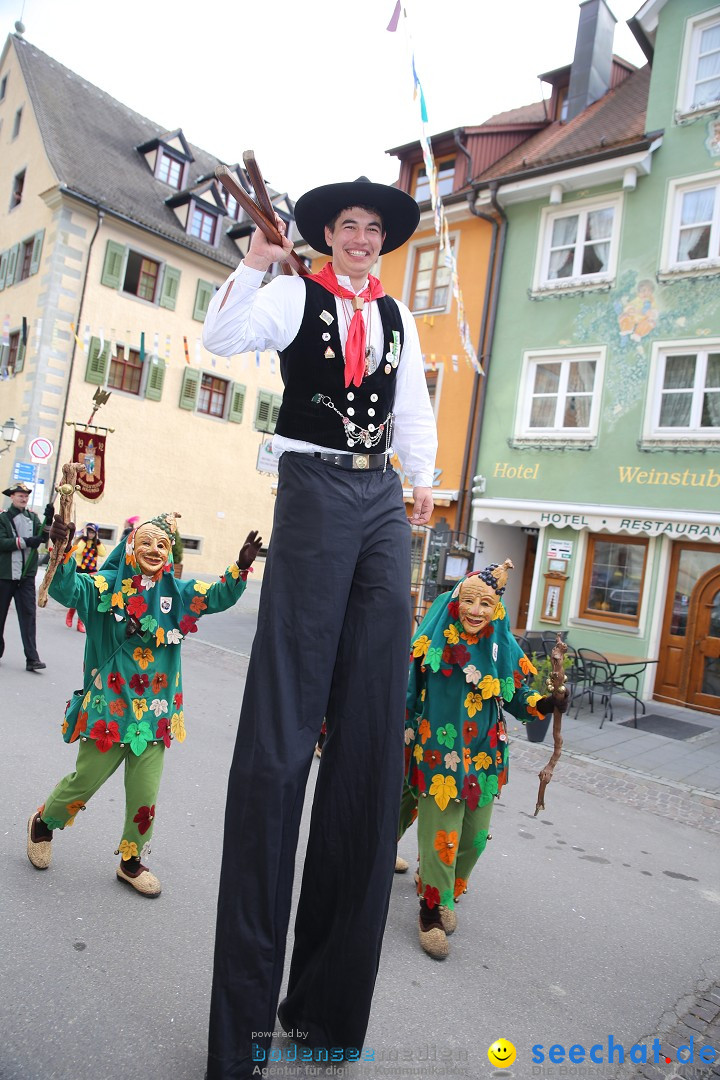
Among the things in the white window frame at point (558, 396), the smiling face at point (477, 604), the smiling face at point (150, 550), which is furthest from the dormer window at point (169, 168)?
the smiling face at point (477, 604)

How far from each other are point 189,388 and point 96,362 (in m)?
2.87

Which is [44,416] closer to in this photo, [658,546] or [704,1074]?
[658,546]

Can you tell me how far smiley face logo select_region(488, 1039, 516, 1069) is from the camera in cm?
240

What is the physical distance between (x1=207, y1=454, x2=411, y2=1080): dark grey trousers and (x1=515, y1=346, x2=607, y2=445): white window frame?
11.7 m

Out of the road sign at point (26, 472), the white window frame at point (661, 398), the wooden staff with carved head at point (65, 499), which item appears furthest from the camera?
the road sign at point (26, 472)

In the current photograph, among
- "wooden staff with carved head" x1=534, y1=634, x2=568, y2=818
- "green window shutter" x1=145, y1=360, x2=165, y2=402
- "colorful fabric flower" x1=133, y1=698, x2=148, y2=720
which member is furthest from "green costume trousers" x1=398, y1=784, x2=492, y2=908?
"green window shutter" x1=145, y1=360, x2=165, y2=402

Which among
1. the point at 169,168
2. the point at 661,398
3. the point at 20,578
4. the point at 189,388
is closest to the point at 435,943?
the point at 20,578

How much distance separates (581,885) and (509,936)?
96cm

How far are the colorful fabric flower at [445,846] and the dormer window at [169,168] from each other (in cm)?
2484

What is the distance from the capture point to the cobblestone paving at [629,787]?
20.6 feet

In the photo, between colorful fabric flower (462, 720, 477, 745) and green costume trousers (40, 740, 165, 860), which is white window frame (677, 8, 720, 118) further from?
green costume trousers (40, 740, 165, 860)

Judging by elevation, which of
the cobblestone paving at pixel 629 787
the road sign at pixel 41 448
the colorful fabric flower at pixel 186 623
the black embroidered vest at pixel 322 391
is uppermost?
the road sign at pixel 41 448

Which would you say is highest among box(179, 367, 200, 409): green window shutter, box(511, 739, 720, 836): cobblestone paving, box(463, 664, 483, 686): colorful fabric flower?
box(179, 367, 200, 409): green window shutter

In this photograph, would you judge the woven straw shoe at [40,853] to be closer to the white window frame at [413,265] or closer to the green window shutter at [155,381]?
the white window frame at [413,265]
